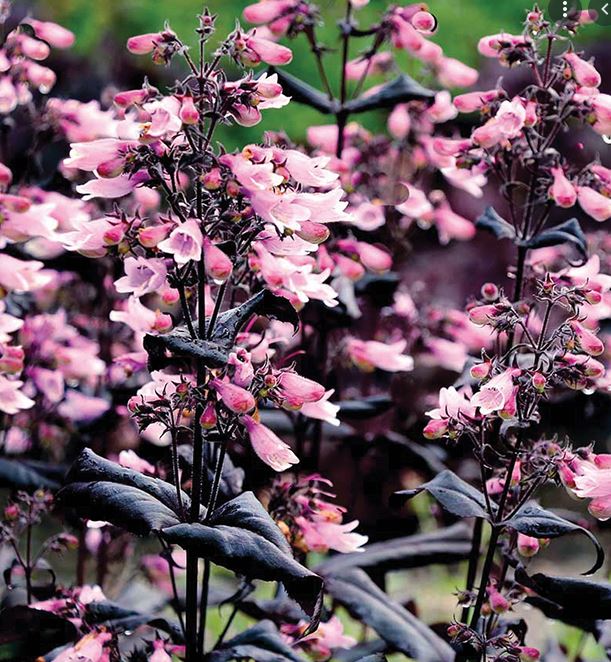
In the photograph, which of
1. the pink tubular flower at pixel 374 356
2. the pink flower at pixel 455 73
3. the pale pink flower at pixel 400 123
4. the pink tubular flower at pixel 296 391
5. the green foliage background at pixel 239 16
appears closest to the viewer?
the pink tubular flower at pixel 296 391

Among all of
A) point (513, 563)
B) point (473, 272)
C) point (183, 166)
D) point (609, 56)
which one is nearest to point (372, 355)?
point (513, 563)

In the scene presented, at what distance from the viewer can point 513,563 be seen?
2055mm

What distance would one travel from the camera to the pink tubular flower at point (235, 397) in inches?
64.7

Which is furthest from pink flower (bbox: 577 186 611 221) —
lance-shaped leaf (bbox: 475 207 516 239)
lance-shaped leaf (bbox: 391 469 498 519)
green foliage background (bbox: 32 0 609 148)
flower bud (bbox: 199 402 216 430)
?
green foliage background (bbox: 32 0 609 148)

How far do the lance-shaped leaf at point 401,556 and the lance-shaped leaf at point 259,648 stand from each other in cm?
49

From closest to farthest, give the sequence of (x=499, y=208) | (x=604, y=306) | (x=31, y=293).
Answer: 1. (x=604, y=306)
2. (x=31, y=293)
3. (x=499, y=208)

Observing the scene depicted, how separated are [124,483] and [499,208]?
5971 millimetres

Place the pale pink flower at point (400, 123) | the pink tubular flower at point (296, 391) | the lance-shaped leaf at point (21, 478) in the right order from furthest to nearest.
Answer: the pale pink flower at point (400, 123) → the lance-shaped leaf at point (21, 478) → the pink tubular flower at point (296, 391)

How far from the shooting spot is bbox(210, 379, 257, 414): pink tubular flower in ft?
5.39

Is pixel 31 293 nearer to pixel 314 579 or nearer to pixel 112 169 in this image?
pixel 112 169

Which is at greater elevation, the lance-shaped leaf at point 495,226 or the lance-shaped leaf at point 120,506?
the lance-shaped leaf at point 495,226

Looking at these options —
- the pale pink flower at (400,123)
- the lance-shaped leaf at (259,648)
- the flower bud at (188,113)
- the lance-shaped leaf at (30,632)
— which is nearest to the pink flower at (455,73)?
the pale pink flower at (400,123)

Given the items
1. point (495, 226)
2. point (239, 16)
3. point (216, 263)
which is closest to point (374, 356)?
point (495, 226)

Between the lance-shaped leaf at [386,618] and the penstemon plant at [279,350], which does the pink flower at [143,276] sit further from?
the lance-shaped leaf at [386,618]
